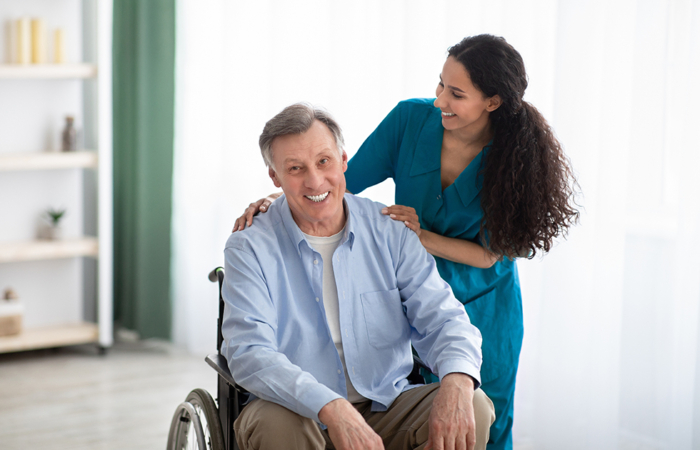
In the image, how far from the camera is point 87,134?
409 cm

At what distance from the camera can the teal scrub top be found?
6.40ft

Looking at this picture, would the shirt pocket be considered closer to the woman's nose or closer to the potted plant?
the woman's nose

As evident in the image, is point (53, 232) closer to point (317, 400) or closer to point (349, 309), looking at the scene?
point (349, 309)

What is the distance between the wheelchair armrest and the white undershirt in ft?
0.79

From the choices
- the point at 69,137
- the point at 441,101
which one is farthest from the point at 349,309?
the point at 69,137

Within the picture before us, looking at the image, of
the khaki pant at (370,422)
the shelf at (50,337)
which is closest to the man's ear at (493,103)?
the khaki pant at (370,422)

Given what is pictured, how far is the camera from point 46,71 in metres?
3.58

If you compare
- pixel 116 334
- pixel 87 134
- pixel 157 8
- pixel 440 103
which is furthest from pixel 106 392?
pixel 440 103

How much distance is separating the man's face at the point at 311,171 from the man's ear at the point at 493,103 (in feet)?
1.28

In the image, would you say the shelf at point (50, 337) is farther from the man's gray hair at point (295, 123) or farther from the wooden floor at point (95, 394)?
the man's gray hair at point (295, 123)

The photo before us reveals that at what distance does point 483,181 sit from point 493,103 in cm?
20

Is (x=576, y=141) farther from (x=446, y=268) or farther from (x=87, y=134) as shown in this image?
(x=87, y=134)

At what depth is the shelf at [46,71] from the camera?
3486mm

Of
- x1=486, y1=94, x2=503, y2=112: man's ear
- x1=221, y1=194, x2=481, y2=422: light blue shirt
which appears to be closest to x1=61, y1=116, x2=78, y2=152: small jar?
x1=221, y1=194, x2=481, y2=422: light blue shirt
